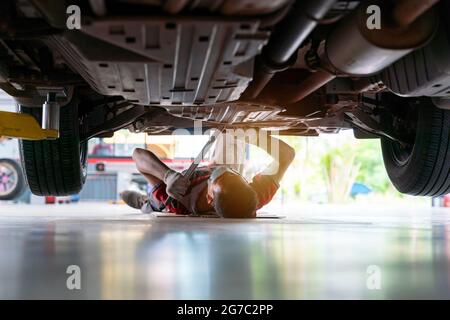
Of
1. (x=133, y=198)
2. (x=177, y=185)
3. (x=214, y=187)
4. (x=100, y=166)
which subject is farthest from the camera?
(x=100, y=166)

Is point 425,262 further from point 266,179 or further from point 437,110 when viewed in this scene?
point 266,179

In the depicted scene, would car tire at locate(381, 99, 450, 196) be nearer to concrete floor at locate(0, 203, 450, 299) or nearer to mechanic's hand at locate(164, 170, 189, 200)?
concrete floor at locate(0, 203, 450, 299)

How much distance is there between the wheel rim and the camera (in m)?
6.05

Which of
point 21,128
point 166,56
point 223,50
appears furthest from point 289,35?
point 21,128

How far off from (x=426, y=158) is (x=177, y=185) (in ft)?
4.28

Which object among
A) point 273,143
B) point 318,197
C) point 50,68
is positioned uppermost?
point 50,68

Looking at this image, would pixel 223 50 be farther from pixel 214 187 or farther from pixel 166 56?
pixel 214 187

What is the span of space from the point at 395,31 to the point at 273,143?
5.99 feet

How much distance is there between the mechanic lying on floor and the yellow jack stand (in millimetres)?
884

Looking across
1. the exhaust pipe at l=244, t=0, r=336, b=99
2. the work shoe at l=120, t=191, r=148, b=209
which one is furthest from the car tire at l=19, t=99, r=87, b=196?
the work shoe at l=120, t=191, r=148, b=209

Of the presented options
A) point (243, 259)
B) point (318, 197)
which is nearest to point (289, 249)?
point (243, 259)

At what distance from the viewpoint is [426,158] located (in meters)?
2.24

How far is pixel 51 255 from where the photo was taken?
1048mm

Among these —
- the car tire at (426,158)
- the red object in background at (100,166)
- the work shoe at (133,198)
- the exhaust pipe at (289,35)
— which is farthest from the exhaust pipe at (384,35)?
the red object in background at (100,166)
